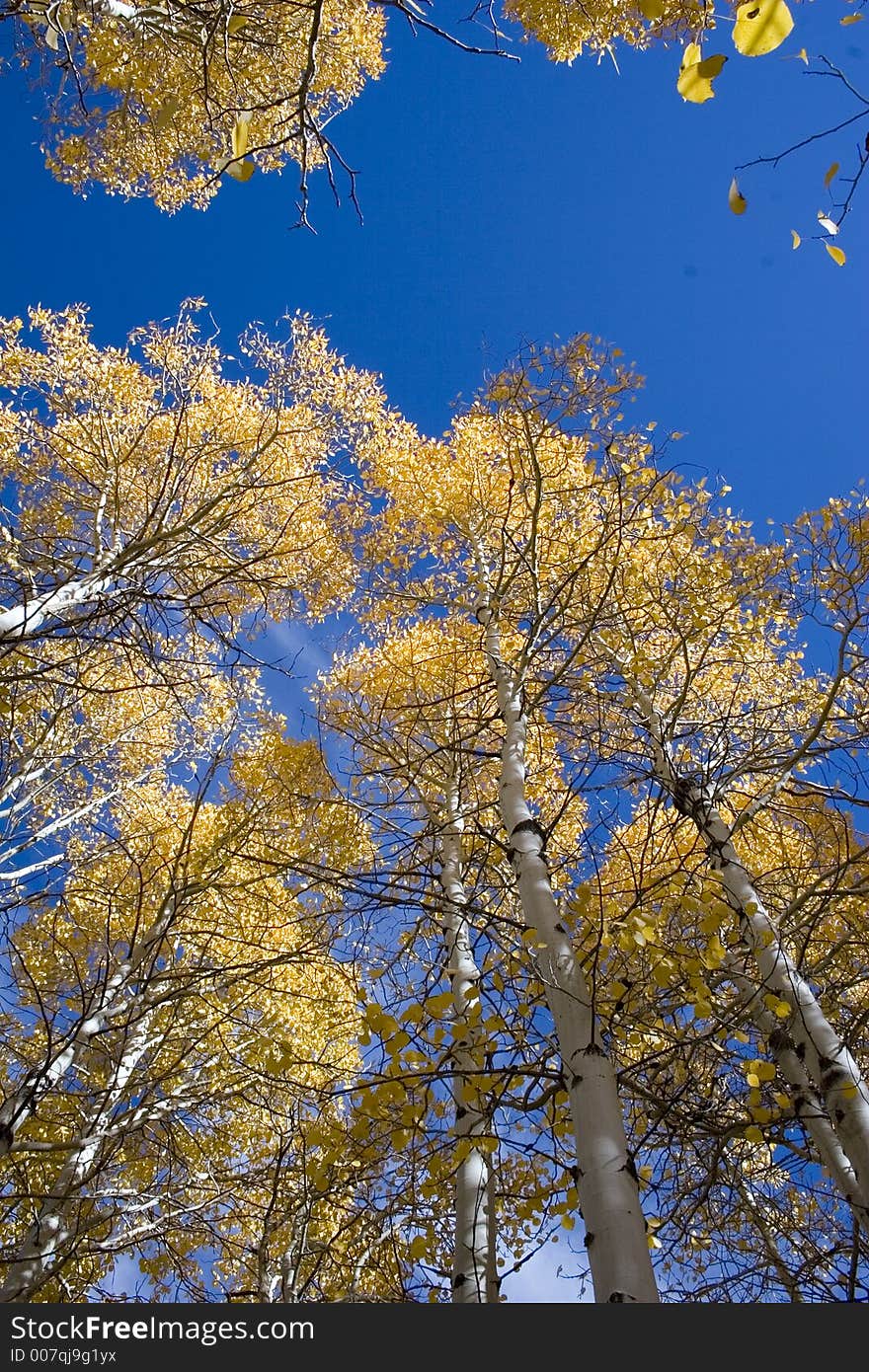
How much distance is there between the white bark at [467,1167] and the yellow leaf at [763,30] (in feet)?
7.62

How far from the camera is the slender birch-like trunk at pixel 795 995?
2.95 meters

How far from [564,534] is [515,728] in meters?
3.51

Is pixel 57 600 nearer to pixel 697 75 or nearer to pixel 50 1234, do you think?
pixel 50 1234

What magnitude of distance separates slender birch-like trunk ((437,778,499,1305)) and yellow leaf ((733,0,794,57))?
232cm

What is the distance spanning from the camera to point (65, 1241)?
3.69 metres

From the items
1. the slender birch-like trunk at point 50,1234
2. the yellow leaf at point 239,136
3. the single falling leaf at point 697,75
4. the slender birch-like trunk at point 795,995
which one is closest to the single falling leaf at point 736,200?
the single falling leaf at point 697,75

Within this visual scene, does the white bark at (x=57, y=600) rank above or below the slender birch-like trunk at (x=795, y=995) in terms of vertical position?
above

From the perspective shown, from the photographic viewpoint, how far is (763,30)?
1283 millimetres

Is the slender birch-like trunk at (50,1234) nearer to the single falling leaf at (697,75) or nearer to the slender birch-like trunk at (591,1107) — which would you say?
the slender birch-like trunk at (591,1107)

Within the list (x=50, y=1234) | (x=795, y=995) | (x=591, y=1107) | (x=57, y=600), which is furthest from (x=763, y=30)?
(x=50, y=1234)

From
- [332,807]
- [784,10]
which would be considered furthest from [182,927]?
[784,10]

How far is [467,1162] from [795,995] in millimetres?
1775

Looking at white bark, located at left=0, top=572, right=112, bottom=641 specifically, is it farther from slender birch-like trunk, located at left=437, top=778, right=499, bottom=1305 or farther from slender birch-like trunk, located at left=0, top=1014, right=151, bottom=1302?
slender birch-like trunk, located at left=437, top=778, right=499, bottom=1305

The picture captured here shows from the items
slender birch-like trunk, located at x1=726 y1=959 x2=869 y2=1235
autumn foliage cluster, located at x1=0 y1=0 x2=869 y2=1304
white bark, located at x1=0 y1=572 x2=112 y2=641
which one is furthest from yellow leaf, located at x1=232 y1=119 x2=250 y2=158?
slender birch-like trunk, located at x1=726 y1=959 x2=869 y2=1235
